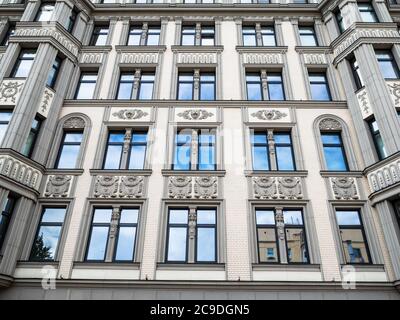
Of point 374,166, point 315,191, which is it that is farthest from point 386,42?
point 315,191

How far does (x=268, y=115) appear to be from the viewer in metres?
14.7

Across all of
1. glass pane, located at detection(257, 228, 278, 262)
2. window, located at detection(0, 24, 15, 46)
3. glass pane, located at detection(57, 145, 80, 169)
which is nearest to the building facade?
glass pane, located at detection(257, 228, 278, 262)

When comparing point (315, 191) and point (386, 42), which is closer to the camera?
point (315, 191)

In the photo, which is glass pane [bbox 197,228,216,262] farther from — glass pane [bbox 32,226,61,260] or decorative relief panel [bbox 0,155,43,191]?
decorative relief panel [bbox 0,155,43,191]

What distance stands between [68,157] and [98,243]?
158 inches

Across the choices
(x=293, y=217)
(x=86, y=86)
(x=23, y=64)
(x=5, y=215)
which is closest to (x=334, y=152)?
(x=293, y=217)

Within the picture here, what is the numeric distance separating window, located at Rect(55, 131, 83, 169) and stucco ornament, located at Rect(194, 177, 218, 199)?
195 inches

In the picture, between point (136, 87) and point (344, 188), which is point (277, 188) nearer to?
point (344, 188)

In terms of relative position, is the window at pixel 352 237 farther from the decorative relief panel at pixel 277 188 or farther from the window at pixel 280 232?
the decorative relief panel at pixel 277 188

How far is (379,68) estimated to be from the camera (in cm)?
1422

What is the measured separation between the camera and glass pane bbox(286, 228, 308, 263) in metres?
11.5
